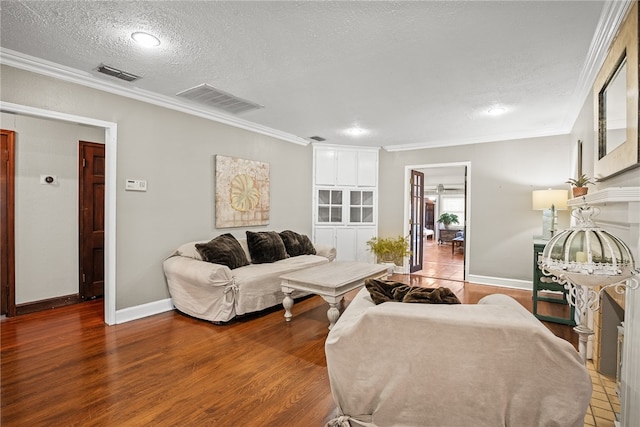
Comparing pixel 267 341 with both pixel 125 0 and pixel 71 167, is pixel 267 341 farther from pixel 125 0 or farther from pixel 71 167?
pixel 71 167

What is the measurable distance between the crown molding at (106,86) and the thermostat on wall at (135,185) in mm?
890

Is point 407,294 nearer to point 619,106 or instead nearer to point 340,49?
point 619,106

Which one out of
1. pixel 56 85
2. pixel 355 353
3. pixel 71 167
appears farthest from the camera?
pixel 71 167

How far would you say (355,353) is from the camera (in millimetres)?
1619

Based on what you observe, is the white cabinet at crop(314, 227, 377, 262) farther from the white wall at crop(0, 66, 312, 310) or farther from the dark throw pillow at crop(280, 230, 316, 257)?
the white wall at crop(0, 66, 312, 310)

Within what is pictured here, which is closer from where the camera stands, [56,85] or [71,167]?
[56,85]

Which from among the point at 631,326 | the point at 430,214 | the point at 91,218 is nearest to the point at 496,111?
the point at 631,326

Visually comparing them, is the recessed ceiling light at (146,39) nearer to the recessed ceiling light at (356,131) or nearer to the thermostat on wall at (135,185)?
the thermostat on wall at (135,185)

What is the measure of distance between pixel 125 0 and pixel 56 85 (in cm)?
155

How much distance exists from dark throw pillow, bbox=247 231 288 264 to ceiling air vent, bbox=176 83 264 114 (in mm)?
1644

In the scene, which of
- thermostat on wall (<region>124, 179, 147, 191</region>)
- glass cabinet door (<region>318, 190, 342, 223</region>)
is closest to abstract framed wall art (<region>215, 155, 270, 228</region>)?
thermostat on wall (<region>124, 179, 147, 191</region>)

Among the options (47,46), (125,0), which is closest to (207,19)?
(125,0)

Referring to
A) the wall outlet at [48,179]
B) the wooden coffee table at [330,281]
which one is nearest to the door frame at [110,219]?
the wall outlet at [48,179]

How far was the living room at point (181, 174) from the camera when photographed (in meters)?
3.05
